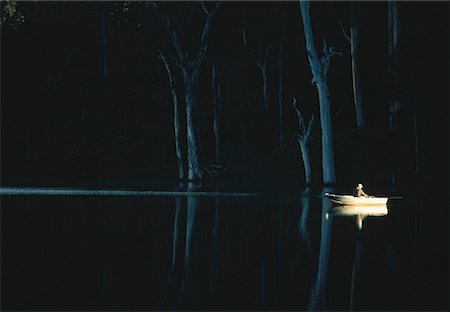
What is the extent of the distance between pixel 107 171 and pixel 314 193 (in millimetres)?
22721

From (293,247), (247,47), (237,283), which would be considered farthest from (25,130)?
(237,283)

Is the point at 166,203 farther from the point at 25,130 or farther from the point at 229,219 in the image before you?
the point at 25,130

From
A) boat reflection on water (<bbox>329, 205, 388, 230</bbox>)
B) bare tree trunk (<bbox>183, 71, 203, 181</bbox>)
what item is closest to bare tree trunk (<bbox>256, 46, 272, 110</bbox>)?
bare tree trunk (<bbox>183, 71, 203, 181</bbox>)

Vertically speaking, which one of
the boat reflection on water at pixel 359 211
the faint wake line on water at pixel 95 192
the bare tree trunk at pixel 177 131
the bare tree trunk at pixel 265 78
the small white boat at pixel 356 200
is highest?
the bare tree trunk at pixel 265 78

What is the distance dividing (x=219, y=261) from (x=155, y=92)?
164 ft

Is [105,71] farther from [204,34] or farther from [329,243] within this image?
[329,243]

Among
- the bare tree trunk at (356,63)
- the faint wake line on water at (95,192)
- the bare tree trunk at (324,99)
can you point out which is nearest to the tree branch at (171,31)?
the bare tree trunk at (324,99)

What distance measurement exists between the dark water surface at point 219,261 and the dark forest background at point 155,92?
86.0ft

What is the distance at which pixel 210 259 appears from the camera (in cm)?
1797

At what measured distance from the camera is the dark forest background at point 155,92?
57.3 m

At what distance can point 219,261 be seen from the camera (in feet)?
58.1

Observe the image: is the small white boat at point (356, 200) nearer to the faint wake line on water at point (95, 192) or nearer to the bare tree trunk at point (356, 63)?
the faint wake line on water at point (95, 192)

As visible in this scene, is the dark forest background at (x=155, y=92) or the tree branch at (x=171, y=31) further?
the dark forest background at (x=155, y=92)

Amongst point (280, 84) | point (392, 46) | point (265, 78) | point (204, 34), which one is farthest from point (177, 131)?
point (392, 46)
